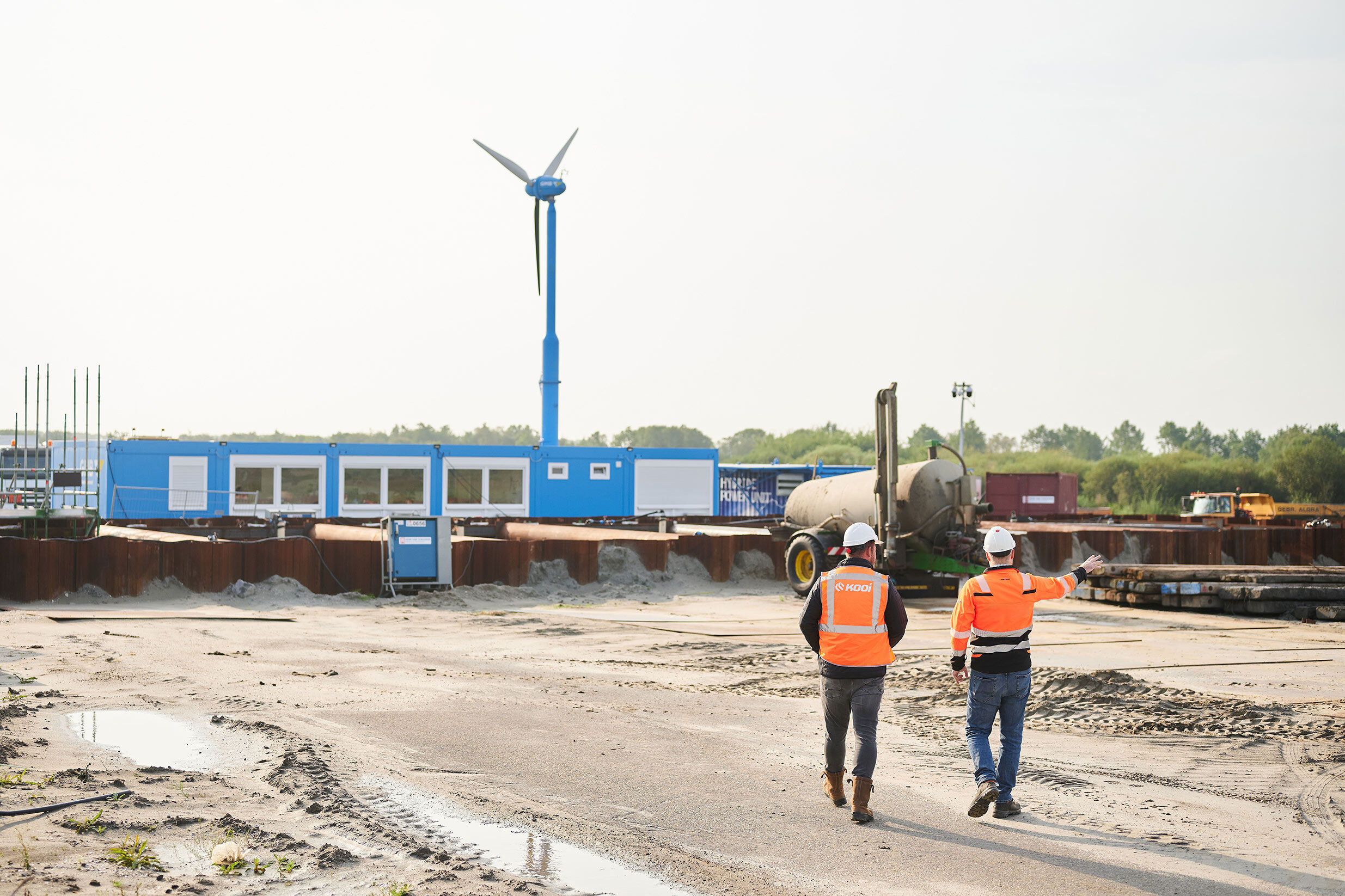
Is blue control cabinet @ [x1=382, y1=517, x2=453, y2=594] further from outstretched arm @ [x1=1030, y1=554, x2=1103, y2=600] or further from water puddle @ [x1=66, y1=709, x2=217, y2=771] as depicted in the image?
outstretched arm @ [x1=1030, y1=554, x2=1103, y2=600]

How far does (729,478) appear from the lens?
4366 cm

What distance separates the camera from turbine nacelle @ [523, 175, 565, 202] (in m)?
53.5

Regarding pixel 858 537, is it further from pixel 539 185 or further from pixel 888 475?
pixel 539 185

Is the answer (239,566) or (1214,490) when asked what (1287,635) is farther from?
(1214,490)

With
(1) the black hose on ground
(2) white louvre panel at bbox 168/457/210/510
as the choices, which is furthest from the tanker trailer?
(2) white louvre panel at bbox 168/457/210/510

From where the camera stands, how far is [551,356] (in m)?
51.2

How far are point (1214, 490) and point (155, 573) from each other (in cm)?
7451

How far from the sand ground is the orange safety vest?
98 centimetres

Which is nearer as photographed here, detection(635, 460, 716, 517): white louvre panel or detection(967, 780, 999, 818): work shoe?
detection(967, 780, 999, 818): work shoe

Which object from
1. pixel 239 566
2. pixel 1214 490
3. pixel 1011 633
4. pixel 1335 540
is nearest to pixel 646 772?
pixel 1011 633

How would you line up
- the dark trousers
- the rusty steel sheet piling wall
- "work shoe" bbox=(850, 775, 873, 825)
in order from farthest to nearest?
the rusty steel sheet piling wall → the dark trousers → "work shoe" bbox=(850, 775, 873, 825)

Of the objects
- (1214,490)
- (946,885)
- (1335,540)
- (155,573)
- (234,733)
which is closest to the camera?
(946,885)

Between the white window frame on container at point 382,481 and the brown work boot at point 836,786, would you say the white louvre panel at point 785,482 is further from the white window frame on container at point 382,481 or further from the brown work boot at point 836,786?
the brown work boot at point 836,786

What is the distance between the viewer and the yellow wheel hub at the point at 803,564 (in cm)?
2170
